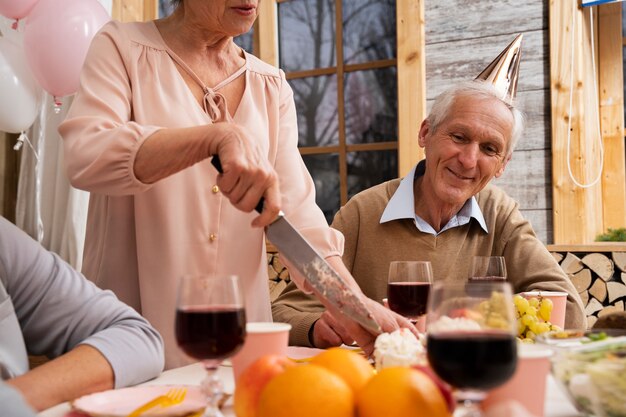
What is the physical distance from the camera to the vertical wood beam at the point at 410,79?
3.47 meters

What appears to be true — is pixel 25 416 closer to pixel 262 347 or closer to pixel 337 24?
pixel 262 347

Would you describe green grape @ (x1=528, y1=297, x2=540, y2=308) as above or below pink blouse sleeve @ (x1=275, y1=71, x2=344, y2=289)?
below

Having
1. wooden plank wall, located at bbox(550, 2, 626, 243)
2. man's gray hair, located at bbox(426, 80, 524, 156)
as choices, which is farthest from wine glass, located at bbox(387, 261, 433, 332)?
wooden plank wall, located at bbox(550, 2, 626, 243)

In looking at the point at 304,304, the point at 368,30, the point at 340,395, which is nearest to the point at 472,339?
the point at 340,395

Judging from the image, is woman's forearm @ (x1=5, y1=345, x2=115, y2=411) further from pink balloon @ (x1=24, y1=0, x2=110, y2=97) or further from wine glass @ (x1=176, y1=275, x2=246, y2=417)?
pink balloon @ (x1=24, y1=0, x2=110, y2=97)

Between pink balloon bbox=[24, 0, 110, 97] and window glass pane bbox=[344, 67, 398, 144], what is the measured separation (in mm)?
1469

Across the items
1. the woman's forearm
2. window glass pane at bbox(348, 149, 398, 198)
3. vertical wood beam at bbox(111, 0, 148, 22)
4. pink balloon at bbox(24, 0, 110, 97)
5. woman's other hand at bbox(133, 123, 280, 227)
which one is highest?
vertical wood beam at bbox(111, 0, 148, 22)

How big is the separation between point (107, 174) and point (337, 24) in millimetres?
2788

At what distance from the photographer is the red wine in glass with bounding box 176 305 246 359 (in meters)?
0.84

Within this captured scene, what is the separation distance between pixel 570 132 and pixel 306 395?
275 cm

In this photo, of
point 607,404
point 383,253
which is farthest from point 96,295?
point 383,253

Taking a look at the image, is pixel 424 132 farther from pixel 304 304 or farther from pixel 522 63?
pixel 522 63

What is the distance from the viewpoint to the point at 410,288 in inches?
55.1

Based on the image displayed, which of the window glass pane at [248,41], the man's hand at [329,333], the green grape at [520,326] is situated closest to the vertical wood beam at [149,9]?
the window glass pane at [248,41]
